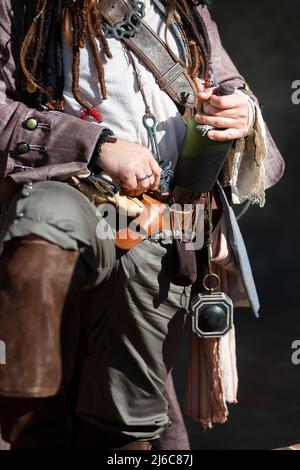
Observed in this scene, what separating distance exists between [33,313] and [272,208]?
15.1 ft

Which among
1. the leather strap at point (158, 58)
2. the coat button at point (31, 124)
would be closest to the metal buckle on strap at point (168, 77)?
the leather strap at point (158, 58)

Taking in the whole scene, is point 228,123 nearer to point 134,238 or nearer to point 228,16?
point 134,238

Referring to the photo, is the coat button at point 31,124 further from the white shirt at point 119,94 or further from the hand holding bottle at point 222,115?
the hand holding bottle at point 222,115

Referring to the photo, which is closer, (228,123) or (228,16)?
(228,123)

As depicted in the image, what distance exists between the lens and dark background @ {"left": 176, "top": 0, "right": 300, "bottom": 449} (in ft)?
17.3

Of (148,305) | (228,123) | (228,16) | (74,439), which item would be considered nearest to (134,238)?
(148,305)

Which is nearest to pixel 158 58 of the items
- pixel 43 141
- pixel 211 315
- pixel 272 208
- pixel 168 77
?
pixel 168 77

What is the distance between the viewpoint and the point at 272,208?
22.7ft

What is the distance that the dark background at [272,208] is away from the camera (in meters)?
5.27

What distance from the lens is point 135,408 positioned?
2887 mm

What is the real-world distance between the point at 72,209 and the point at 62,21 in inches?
23.7

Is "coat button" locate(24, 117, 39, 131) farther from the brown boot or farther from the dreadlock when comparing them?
the brown boot

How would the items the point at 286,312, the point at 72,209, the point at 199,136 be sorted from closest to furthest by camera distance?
the point at 72,209 → the point at 199,136 → the point at 286,312

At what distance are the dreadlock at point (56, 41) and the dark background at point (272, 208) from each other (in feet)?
7.57
